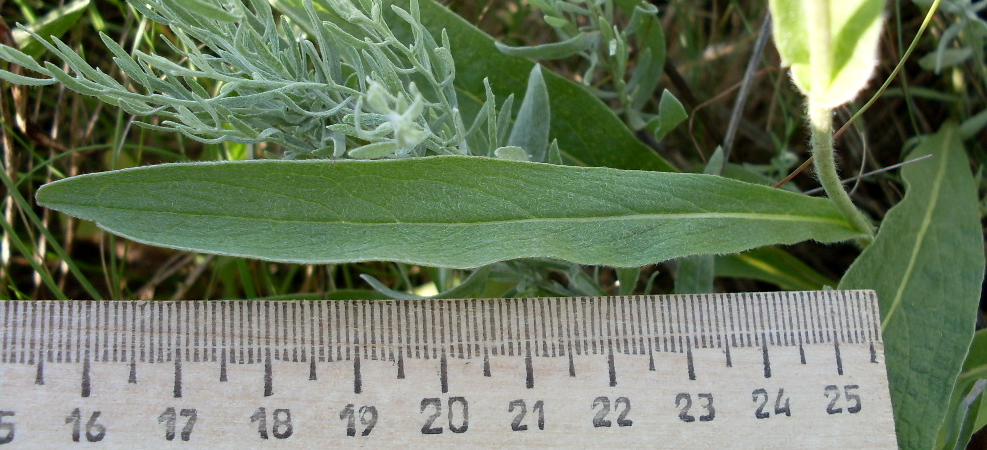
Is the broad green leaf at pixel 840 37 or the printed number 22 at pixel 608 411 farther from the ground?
the broad green leaf at pixel 840 37

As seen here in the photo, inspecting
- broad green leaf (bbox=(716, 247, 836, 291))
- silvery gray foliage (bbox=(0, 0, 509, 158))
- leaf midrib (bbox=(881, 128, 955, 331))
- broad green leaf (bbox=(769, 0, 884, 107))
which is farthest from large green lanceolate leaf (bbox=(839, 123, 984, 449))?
silvery gray foliage (bbox=(0, 0, 509, 158))

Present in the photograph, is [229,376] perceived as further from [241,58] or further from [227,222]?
[241,58]

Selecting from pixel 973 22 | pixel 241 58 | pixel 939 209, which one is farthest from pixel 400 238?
pixel 973 22

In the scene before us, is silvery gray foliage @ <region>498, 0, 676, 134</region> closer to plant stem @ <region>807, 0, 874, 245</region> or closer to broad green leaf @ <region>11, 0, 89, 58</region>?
plant stem @ <region>807, 0, 874, 245</region>

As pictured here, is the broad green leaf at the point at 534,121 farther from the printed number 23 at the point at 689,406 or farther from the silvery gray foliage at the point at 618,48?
the printed number 23 at the point at 689,406

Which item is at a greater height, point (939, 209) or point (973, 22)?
point (973, 22)

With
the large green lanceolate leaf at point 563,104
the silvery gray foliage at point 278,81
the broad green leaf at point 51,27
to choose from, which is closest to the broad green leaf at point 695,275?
the large green lanceolate leaf at point 563,104

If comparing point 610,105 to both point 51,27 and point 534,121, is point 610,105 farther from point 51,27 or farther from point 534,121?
point 51,27
